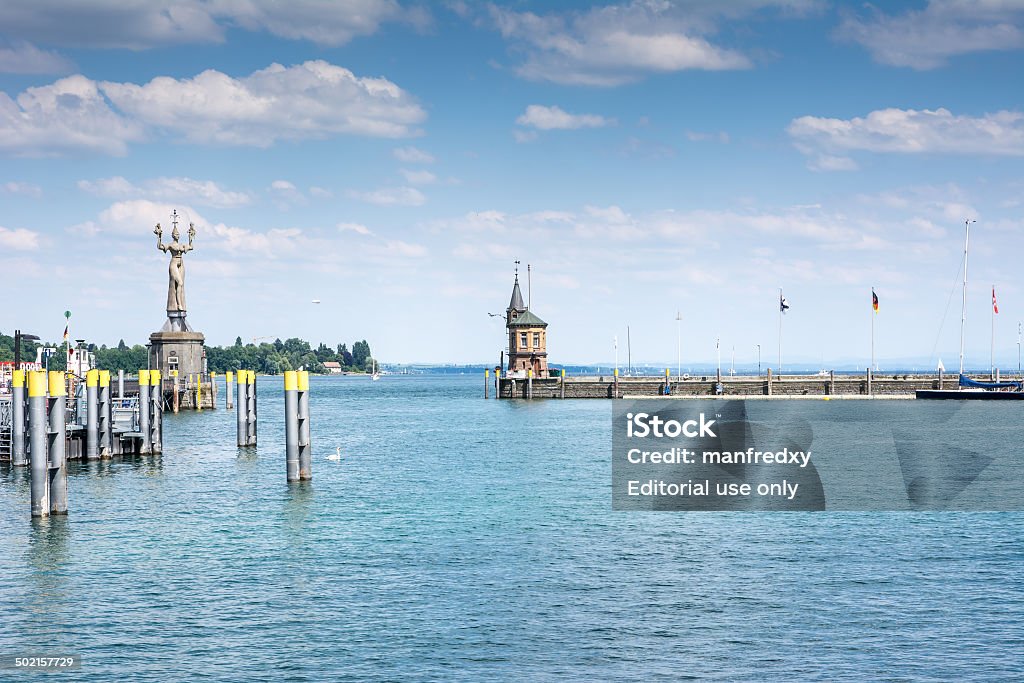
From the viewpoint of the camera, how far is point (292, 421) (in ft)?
149

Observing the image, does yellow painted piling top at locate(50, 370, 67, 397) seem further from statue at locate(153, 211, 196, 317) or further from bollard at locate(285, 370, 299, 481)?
statue at locate(153, 211, 196, 317)

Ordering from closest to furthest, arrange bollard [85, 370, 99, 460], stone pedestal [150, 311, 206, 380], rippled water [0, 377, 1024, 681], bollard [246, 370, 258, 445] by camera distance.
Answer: rippled water [0, 377, 1024, 681] < bollard [85, 370, 99, 460] < bollard [246, 370, 258, 445] < stone pedestal [150, 311, 206, 380]

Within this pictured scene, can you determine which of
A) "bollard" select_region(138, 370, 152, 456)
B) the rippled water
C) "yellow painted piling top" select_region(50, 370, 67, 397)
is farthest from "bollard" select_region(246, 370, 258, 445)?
"yellow painted piling top" select_region(50, 370, 67, 397)

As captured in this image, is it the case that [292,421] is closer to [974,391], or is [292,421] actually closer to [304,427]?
[304,427]

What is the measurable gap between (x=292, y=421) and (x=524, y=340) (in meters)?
106

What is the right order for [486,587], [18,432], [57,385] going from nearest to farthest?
1. [486,587]
2. [57,385]
3. [18,432]

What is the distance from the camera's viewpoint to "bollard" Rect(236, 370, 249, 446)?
6944 centimetres

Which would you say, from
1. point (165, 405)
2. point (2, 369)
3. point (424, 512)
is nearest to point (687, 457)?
point (424, 512)

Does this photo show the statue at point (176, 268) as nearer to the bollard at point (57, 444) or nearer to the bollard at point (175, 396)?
the bollard at point (175, 396)

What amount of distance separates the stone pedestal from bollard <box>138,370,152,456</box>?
190ft

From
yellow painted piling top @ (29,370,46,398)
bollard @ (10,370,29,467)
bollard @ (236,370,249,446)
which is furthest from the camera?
bollard @ (236,370,249,446)

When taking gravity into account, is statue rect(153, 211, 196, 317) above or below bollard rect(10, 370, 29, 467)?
above

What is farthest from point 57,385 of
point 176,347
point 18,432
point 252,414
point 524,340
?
point 524,340

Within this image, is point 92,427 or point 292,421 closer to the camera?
point 292,421
